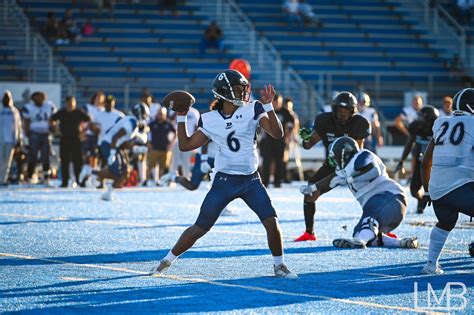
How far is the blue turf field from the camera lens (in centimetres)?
792

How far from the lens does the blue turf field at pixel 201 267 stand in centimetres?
792

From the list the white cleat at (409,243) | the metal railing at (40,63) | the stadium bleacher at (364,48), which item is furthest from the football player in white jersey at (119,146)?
the stadium bleacher at (364,48)

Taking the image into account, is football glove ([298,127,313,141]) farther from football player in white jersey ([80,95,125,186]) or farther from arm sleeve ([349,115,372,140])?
football player in white jersey ([80,95,125,186])

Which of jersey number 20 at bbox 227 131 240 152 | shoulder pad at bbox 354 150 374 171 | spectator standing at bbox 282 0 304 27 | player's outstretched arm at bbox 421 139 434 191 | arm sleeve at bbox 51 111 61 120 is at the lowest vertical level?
arm sleeve at bbox 51 111 61 120

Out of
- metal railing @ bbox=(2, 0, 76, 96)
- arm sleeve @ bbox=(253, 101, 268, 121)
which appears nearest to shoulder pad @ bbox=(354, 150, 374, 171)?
arm sleeve @ bbox=(253, 101, 268, 121)

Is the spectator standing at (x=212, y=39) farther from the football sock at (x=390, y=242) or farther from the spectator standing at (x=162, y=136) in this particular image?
the football sock at (x=390, y=242)

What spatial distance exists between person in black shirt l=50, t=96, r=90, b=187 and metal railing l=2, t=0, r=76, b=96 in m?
5.28

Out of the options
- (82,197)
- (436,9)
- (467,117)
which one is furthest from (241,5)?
(467,117)

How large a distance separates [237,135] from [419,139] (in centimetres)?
803

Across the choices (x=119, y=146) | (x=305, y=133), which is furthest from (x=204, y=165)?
(x=305, y=133)

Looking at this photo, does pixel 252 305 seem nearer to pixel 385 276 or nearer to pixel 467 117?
pixel 385 276

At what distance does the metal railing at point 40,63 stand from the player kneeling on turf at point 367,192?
17.6m

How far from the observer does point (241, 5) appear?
34.3 meters

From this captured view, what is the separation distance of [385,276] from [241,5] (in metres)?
25.5
